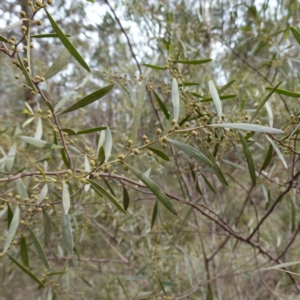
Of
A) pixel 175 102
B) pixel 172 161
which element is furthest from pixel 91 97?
pixel 172 161

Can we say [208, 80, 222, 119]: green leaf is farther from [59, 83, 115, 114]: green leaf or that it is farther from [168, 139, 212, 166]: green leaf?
[59, 83, 115, 114]: green leaf

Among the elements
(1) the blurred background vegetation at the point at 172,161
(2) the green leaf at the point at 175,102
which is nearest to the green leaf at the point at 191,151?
(2) the green leaf at the point at 175,102

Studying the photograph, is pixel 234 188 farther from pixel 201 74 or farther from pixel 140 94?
pixel 140 94

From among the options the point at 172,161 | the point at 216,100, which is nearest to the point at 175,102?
the point at 216,100

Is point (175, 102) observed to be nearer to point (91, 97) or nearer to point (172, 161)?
point (91, 97)

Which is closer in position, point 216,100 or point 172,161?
point 216,100

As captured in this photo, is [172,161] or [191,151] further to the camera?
[172,161]

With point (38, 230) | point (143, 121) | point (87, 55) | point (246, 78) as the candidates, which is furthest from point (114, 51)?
point (38, 230)

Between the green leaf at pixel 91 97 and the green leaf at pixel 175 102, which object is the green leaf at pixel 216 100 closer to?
the green leaf at pixel 175 102

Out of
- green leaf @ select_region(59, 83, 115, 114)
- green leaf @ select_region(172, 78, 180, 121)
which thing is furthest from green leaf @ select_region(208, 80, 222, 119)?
green leaf @ select_region(59, 83, 115, 114)

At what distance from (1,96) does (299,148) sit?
303 centimetres

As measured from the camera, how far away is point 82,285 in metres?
2.71

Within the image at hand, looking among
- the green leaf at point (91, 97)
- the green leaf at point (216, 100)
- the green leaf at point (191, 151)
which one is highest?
the green leaf at point (216, 100)

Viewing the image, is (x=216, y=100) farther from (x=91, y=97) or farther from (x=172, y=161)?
(x=172, y=161)
